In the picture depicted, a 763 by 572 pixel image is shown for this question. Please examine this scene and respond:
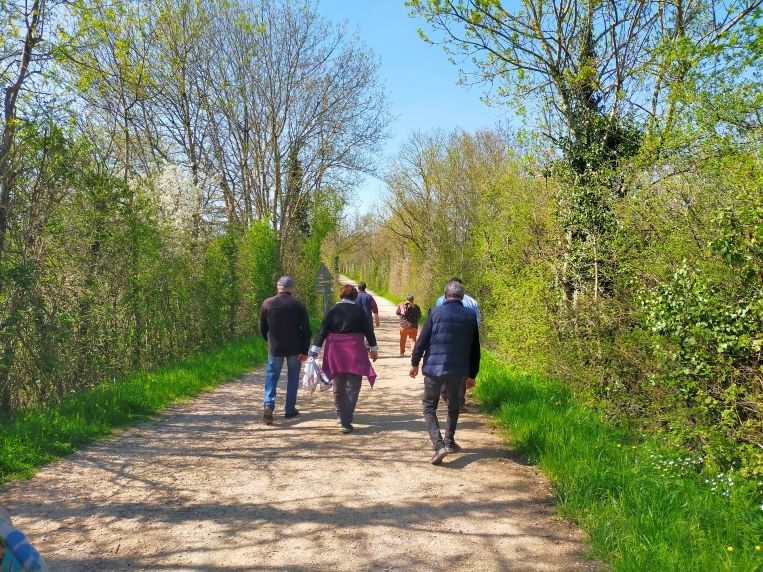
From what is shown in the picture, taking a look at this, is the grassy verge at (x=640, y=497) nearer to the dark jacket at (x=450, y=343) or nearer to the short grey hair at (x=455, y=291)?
the dark jacket at (x=450, y=343)

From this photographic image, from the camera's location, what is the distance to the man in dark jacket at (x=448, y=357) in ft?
19.1

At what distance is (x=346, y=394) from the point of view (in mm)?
6992

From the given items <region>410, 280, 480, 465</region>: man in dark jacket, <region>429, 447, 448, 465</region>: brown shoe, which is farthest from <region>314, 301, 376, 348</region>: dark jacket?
<region>429, 447, 448, 465</region>: brown shoe

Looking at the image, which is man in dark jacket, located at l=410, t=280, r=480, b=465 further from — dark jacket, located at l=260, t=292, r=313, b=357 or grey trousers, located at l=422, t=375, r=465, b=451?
dark jacket, located at l=260, t=292, r=313, b=357

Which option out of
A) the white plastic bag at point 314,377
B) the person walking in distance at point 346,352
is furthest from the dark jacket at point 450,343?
the white plastic bag at point 314,377

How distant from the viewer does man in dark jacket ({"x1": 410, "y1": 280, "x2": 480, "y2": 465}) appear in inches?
229

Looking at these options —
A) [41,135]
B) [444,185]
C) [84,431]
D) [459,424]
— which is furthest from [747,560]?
[444,185]

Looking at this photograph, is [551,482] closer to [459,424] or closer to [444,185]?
[459,424]

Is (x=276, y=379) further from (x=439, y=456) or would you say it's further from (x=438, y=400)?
(x=439, y=456)

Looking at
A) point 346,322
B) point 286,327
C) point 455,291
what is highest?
point 455,291

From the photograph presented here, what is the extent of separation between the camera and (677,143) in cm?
626

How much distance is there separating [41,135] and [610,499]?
8.42m

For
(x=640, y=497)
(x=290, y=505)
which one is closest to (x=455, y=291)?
(x=640, y=497)

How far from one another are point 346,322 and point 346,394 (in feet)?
3.00
